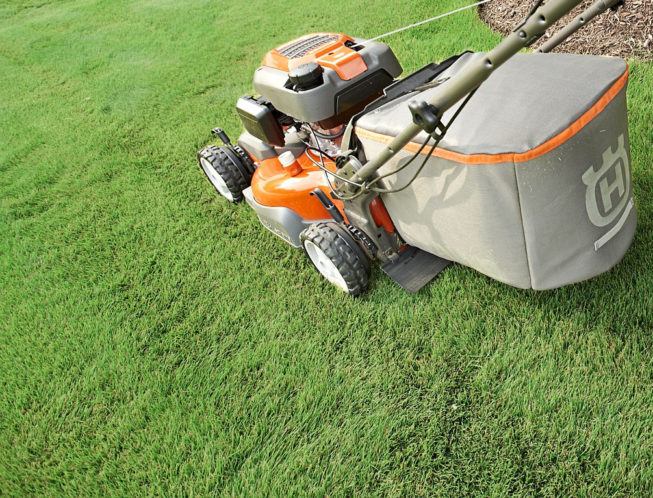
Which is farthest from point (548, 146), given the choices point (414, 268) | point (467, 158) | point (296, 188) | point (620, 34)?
point (620, 34)

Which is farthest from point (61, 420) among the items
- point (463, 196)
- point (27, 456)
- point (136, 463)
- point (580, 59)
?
point (580, 59)

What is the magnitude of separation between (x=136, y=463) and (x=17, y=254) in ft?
5.93

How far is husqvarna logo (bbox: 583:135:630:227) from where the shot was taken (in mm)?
1501

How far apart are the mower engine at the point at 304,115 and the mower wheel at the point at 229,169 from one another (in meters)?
0.14

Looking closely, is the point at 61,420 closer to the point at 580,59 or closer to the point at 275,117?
the point at 275,117

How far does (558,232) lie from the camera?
1522mm

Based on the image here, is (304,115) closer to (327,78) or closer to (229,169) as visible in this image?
(327,78)

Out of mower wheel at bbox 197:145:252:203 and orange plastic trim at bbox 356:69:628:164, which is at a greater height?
orange plastic trim at bbox 356:69:628:164

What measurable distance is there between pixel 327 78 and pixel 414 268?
2.84 ft

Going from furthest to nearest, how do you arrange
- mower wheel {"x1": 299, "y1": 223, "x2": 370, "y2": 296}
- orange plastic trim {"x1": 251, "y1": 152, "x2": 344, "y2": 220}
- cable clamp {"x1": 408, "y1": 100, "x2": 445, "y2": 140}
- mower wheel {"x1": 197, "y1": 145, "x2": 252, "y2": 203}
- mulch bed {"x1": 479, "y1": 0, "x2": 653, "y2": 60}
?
mulch bed {"x1": 479, "y1": 0, "x2": 653, "y2": 60} < mower wheel {"x1": 197, "y1": 145, "x2": 252, "y2": 203} < orange plastic trim {"x1": 251, "y1": 152, "x2": 344, "y2": 220} < mower wheel {"x1": 299, "y1": 223, "x2": 370, "y2": 296} < cable clamp {"x1": 408, "y1": 100, "x2": 445, "y2": 140}

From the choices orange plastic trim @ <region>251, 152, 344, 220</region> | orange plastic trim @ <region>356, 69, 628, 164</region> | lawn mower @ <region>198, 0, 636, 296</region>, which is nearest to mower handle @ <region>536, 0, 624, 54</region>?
lawn mower @ <region>198, 0, 636, 296</region>

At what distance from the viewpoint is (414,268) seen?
220 cm

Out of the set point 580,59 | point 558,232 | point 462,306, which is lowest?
point 462,306

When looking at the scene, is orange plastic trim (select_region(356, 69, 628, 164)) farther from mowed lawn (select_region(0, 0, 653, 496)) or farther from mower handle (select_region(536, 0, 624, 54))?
mowed lawn (select_region(0, 0, 653, 496))
